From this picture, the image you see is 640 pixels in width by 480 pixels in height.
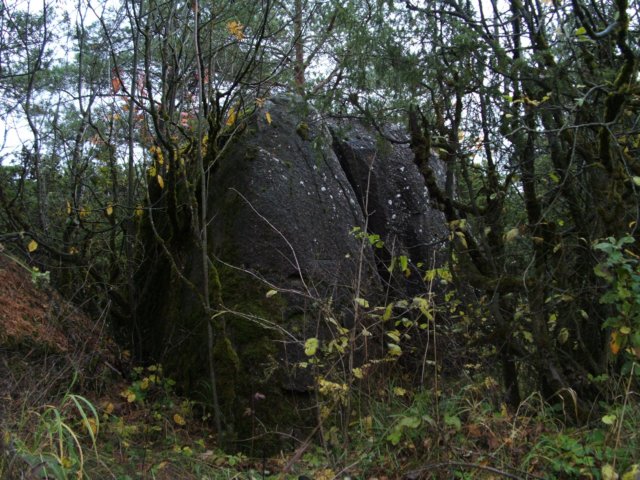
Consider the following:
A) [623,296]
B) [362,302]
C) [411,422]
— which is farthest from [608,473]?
[362,302]


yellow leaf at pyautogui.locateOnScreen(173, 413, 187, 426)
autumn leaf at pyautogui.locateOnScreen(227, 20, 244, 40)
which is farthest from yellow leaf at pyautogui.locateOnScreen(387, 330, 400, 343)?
autumn leaf at pyautogui.locateOnScreen(227, 20, 244, 40)

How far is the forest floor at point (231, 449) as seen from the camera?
120 inches

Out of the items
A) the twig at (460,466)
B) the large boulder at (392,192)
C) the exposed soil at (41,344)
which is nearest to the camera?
the twig at (460,466)

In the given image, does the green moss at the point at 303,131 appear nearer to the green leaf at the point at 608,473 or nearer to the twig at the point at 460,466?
the twig at the point at 460,466

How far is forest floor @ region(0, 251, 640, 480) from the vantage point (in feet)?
10.0

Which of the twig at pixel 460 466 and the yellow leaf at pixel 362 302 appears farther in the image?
the yellow leaf at pixel 362 302

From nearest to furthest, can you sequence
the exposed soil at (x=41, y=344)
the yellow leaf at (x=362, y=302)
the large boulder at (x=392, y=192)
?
the yellow leaf at (x=362, y=302)
the exposed soil at (x=41, y=344)
the large boulder at (x=392, y=192)

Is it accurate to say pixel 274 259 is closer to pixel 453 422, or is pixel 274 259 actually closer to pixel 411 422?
pixel 411 422

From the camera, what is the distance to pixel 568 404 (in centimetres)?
378

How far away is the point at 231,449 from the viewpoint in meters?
4.33

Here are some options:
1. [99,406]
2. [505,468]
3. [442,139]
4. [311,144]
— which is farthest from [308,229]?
[505,468]

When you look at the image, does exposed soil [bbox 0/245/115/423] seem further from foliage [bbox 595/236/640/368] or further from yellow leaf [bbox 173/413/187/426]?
foliage [bbox 595/236/640/368]

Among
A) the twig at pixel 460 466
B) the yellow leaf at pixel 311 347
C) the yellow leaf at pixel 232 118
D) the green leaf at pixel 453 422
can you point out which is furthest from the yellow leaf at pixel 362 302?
the yellow leaf at pixel 232 118

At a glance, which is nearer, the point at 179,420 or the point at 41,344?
the point at 179,420
